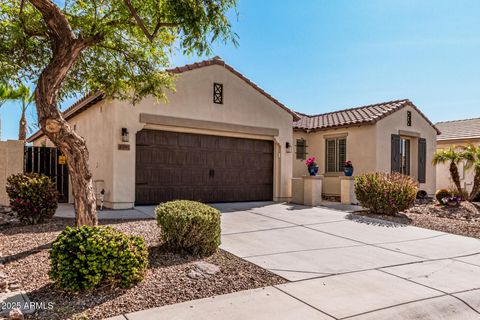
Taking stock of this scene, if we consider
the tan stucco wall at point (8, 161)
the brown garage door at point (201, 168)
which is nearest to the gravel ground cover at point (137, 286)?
the brown garage door at point (201, 168)

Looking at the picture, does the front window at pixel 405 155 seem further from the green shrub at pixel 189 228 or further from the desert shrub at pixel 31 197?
the desert shrub at pixel 31 197

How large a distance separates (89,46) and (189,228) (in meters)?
3.95

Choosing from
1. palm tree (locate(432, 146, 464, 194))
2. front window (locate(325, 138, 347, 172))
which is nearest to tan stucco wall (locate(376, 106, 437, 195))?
palm tree (locate(432, 146, 464, 194))

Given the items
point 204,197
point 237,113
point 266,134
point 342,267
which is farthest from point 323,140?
point 342,267

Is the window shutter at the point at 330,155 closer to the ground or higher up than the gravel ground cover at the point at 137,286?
higher up

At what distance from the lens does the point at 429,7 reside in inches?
400

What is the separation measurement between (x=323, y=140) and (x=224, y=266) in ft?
40.6

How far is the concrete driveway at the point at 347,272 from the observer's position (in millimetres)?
4004

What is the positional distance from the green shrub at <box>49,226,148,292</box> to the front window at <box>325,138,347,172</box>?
13.1 m

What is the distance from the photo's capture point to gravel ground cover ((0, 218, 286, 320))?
3.90 metres

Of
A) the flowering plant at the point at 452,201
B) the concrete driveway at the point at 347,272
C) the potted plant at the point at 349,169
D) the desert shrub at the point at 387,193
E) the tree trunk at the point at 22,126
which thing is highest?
the tree trunk at the point at 22,126

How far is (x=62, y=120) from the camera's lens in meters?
5.76

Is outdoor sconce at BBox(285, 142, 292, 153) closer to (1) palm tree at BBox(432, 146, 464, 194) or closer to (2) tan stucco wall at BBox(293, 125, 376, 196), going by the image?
(2) tan stucco wall at BBox(293, 125, 376, 196)

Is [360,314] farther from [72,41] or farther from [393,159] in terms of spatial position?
[393,159]
